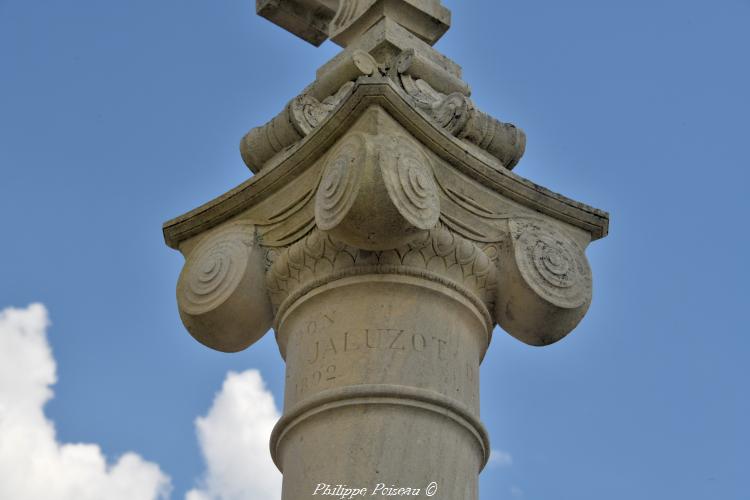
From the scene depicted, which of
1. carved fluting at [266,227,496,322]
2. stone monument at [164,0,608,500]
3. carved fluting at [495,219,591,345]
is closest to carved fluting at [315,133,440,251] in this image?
stone monument at [164,0,608,500]

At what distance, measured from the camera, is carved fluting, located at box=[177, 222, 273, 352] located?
9891mm

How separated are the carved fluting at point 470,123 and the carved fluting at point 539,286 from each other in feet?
2.78

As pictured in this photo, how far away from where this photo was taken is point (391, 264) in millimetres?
9109

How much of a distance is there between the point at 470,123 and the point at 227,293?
2499 millimetres

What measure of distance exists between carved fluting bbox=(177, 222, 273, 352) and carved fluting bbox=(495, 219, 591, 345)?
1.99 meters

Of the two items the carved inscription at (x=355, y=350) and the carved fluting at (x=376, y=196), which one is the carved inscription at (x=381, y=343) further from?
the carved fluting at (x=376, y=196)

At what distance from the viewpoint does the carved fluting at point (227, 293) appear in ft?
32.4

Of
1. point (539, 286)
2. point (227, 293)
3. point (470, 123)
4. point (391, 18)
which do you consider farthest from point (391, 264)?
point (391, 18)

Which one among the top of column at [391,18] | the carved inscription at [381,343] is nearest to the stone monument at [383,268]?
the carved inscription at [381,343]

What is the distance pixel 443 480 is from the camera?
27.4 feet

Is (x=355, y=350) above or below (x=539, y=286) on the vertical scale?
below

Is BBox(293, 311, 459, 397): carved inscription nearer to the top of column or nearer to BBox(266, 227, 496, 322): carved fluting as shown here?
BBox(266, 227, 496, 322): carved fluting

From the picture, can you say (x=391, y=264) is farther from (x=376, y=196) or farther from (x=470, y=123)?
(x=470, y=123)

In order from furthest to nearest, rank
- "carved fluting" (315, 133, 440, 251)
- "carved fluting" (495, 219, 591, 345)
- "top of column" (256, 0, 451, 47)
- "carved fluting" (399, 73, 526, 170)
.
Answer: "top of column" (256, 0, 451, 47) < "carved fluting" (399, 73, 526, 170) < "carved fluting" (495, 219, 591, 345) < "carved fluting" (315, 133, 440, 251)
